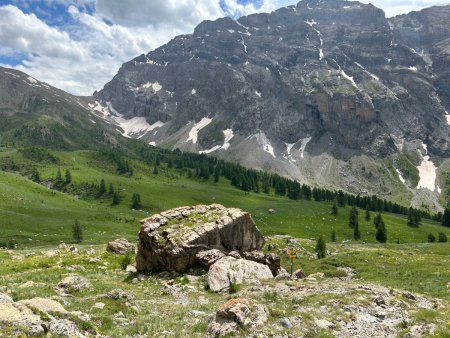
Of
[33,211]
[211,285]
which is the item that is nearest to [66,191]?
[33,211]

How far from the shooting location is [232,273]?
35.2 meters

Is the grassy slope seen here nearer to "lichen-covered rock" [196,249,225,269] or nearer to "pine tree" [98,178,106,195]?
"pine tree" [98,178,106,195]

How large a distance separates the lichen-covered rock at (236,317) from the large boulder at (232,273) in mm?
11582

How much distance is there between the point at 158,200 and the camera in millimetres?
184375

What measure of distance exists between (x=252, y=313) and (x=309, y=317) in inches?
140

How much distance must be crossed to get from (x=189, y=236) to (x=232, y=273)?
8.61m

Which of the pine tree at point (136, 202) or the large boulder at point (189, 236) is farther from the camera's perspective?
the pine tree at point (136, 202)

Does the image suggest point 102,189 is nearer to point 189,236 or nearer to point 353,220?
point 353,220

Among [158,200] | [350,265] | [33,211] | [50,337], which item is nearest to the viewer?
[50,337]

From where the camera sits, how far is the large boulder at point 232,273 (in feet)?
111

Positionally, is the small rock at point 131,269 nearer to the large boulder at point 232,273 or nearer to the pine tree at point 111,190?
the large boulder at point 232,273

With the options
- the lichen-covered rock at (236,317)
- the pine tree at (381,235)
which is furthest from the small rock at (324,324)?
the pine tree at (381,235)

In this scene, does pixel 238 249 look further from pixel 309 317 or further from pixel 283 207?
pixel 283 207

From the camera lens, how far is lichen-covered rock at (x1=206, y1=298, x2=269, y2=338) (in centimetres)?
2011
